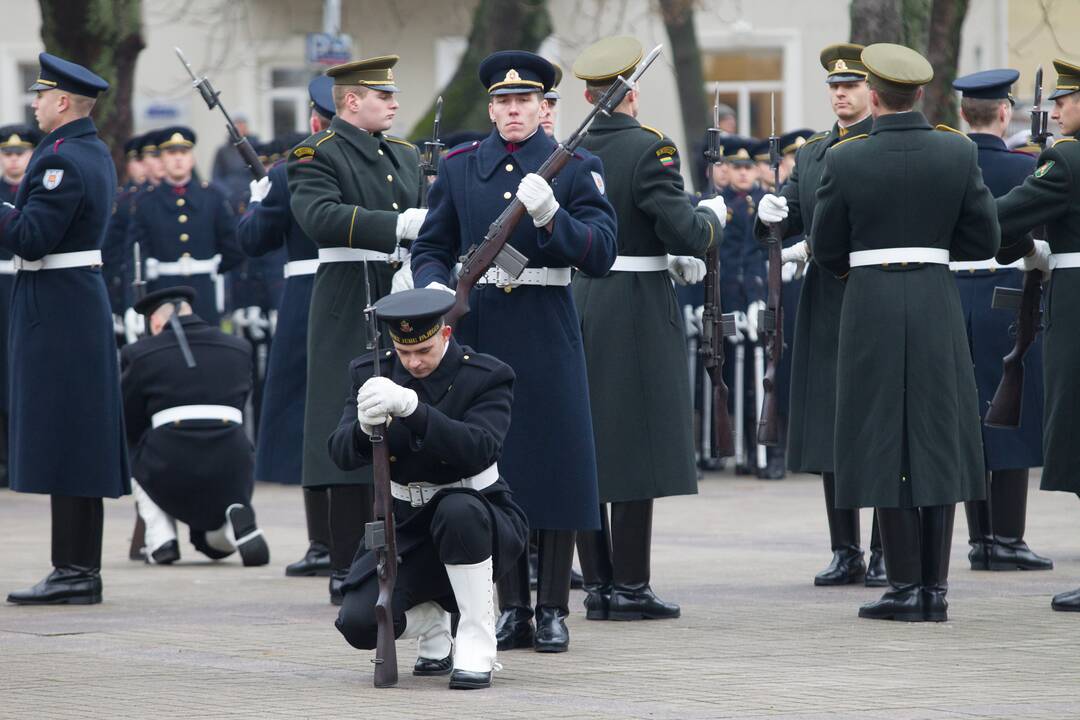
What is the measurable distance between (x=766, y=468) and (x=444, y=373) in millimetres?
9204

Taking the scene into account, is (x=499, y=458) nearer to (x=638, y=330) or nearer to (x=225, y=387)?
(x=638, y=330)

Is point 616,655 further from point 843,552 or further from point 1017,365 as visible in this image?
point 1017,365

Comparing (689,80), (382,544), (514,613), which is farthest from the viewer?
(689,80)

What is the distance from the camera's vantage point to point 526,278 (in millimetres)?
7906

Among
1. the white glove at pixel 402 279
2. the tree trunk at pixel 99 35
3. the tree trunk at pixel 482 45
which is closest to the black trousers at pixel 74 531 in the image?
the white glove at pixel 402 279

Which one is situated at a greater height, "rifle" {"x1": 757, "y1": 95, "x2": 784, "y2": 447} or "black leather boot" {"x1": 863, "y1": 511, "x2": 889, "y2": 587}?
"rifle" {"x1": 757, "y1": 95, "x2": 784, "y2": 447}

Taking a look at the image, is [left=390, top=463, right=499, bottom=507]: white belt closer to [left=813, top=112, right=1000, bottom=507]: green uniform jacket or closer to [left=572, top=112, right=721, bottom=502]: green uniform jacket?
[left=572, top=112, right=721, bottom=502]: green uniform jacket

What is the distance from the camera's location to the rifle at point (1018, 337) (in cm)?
973

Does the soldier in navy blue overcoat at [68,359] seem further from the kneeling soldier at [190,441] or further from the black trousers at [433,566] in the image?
the black trousers at [433,566]

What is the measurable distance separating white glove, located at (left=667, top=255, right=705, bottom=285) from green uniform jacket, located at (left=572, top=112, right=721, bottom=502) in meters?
0.05

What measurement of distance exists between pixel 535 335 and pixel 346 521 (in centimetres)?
192

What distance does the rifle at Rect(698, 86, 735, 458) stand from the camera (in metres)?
9.27

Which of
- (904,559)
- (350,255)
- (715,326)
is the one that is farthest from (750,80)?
(904,559)

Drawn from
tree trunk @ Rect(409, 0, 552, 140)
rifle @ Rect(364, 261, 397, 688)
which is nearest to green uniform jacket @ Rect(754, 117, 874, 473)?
rifle @ Rect(364, 261, 397, 688)
